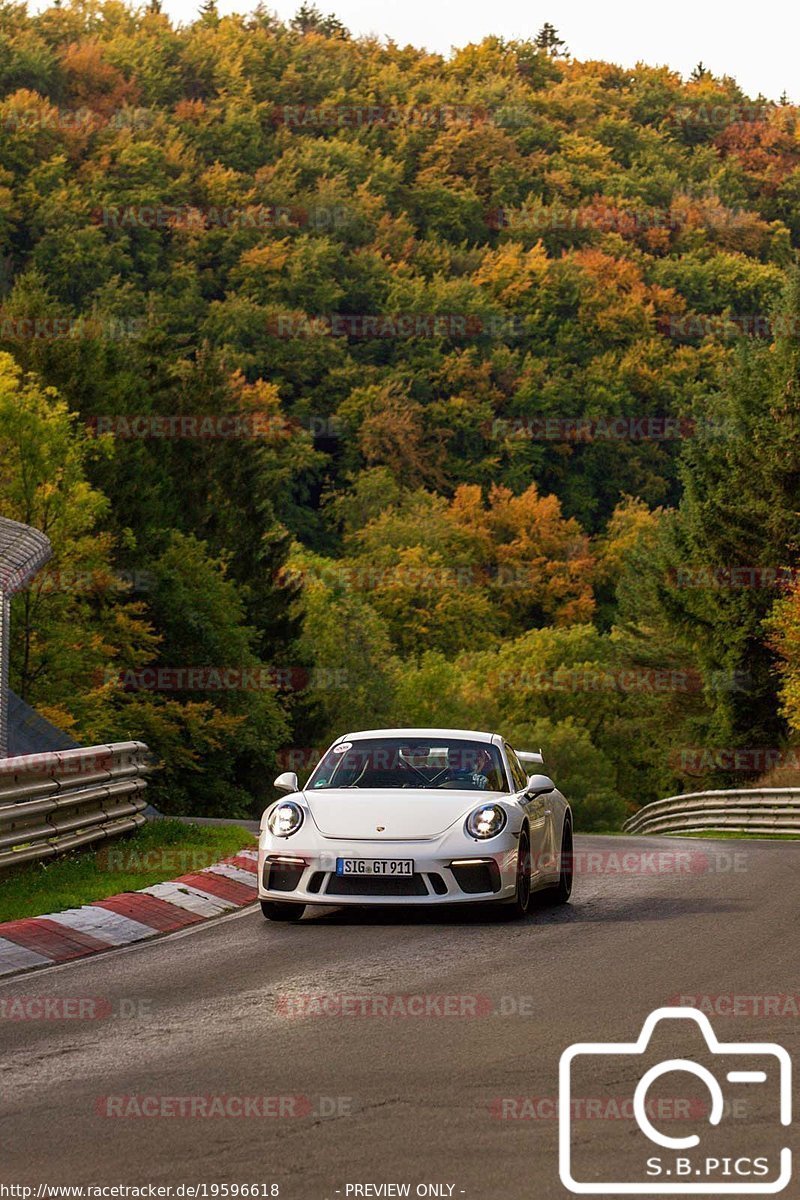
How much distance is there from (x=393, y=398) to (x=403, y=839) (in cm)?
9896

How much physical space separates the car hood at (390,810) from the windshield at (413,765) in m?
0.28

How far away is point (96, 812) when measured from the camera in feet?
53.5

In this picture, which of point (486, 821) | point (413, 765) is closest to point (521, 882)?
point (486, 821)

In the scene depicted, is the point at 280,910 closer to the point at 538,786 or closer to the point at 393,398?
the point at 538,786

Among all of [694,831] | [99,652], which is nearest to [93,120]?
[99,652]

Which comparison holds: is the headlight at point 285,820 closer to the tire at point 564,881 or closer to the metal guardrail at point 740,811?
the tire at point 564,881

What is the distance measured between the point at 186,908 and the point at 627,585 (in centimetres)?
6334

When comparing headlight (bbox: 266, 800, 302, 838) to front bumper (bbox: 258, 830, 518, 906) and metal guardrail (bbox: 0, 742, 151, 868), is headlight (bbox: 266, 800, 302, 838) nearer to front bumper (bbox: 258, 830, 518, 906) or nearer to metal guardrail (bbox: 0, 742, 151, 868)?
front bumper (bbox: 258, 830, 518, 906)

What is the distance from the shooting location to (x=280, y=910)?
13352 mm

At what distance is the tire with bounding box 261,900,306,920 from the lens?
523 inches

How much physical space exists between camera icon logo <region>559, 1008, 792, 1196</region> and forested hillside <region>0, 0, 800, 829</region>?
122ft

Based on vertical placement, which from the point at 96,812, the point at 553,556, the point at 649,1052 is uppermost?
the point at 649,1052

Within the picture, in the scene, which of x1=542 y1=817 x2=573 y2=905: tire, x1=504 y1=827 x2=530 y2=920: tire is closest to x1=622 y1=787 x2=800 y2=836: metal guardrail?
x1=542 y1=817 x2=573 y2=905: tire

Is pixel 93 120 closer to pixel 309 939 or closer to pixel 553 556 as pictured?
pixel 553 556
